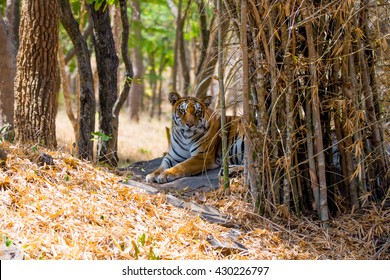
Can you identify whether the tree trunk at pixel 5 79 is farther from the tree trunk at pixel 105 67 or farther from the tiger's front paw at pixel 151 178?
the tiger's front paw at pixel 151 178

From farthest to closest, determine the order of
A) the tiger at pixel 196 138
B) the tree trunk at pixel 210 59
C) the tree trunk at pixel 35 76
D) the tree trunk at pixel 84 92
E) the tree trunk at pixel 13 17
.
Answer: the tree trunk at pixel 13 17, the tree trunk at pixel 84 92, the tiger at pixel 196 138, the tree trunk at pixel 35 76, the tree trunk at pixel 210 59

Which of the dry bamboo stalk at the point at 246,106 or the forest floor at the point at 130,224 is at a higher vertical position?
the dry bamboo stalk at the point at 246,106

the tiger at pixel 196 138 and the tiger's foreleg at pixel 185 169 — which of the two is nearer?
the tiger's foreleg at pixel 185 169

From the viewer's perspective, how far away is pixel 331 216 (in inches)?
224

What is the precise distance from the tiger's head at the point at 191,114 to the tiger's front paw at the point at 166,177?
0.84m

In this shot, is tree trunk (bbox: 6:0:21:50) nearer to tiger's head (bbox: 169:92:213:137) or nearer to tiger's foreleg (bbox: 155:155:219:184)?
tiger's head (bbox: 169:92:213:137)

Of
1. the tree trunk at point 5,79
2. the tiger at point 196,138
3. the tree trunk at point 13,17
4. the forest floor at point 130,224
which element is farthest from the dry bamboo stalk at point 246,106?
the tree trunk at point 13,17

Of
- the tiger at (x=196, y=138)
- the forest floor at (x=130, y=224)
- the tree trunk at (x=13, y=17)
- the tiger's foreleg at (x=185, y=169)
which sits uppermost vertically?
the tree trunk at (x=13, y=17)

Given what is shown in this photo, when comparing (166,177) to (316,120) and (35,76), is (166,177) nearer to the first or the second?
(35,76)

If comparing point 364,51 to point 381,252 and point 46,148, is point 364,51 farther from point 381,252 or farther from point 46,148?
point 46,148

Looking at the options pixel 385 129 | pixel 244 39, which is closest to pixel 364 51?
pixel 385 129

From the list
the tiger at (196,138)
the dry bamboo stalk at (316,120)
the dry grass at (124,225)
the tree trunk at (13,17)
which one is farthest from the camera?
the tree trunk at (13,17)

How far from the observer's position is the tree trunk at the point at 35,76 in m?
6.77

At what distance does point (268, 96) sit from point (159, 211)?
134 cm
